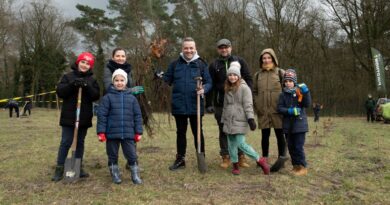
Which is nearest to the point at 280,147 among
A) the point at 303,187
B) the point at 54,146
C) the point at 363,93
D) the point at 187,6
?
the point at 303,187

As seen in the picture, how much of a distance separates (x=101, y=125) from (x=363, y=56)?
3091 cm

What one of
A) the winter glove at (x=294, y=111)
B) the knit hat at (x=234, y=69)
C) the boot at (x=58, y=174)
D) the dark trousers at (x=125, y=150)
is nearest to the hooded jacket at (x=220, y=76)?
the knit hat at (x=234, y=69)

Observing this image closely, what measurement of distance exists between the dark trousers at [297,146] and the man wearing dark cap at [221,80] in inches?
30.9

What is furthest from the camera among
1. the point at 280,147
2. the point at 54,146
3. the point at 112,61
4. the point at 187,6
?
the point at 187,6

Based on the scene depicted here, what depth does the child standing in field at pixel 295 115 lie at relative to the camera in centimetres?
548

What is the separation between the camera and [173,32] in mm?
33969

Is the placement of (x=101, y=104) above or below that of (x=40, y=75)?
below

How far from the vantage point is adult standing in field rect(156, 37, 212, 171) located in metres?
5.71

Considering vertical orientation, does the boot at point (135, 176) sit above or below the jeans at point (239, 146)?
below

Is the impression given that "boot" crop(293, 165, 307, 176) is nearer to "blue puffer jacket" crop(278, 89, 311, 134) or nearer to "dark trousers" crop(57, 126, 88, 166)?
"blue puffer jacket" crop(278, 89, 311, 134)

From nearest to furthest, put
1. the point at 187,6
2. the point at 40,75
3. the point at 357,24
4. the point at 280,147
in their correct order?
the point at 280,147 < the point at 357,24 < the point at 187,6 < the point at 40,75

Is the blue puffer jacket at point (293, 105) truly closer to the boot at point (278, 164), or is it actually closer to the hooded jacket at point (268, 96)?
the hooded jacket at point (268, 96)

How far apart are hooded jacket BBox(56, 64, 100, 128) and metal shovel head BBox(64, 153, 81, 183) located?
0.45 metres

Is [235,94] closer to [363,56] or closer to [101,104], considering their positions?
[101,104]
